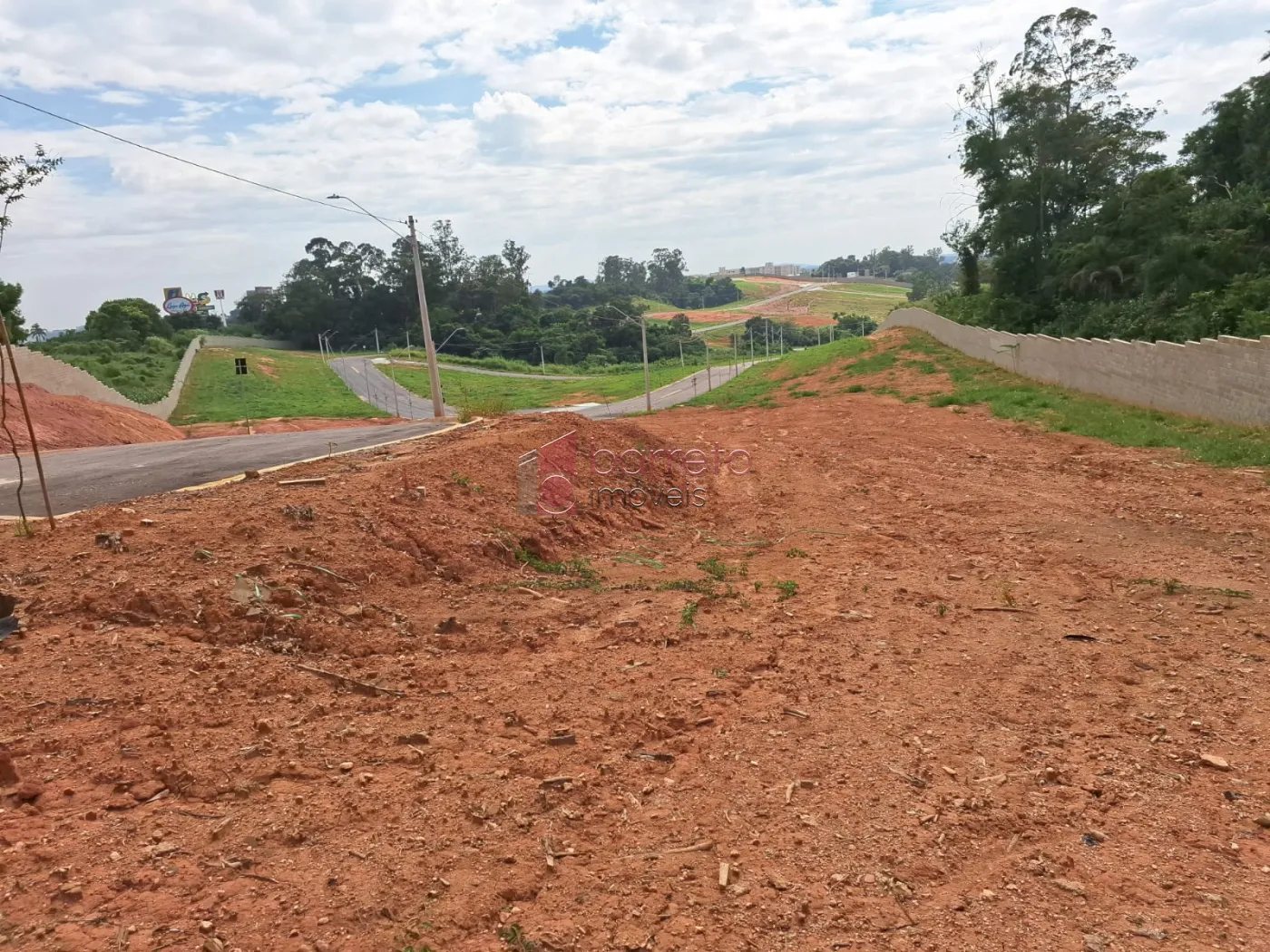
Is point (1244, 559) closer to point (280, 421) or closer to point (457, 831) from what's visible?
point (457, 831)

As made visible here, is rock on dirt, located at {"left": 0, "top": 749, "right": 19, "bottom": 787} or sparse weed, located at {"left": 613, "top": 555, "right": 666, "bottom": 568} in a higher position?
rock on dirt, located at {"left": 0, "top": 749, "right": 19, "bottom": 787}

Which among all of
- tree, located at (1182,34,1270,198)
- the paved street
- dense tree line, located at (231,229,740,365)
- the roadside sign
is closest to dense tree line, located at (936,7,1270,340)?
tree, located at (1182,34,1270,198)

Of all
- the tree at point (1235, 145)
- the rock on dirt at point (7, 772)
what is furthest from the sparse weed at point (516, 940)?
the tree at point (1235, 145)

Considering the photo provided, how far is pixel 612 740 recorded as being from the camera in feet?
15.6

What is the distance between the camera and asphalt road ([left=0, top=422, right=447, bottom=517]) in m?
9.98

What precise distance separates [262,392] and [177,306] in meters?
61.5

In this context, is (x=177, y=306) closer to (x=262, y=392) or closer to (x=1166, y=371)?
(x=262, y=392)

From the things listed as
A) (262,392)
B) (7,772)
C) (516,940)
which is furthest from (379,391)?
(516,940)

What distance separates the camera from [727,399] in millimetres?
32625

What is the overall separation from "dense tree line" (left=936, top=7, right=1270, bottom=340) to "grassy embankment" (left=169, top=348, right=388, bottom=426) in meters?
33.4

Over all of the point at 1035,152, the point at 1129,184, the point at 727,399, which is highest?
the point at 1035,152

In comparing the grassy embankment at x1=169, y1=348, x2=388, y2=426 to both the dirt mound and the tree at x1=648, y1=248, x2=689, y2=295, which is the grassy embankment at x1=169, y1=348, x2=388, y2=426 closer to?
the dirt mound

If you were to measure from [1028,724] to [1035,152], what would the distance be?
37.3 meters

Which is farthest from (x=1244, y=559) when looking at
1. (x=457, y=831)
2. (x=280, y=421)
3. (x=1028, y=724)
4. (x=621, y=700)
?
(x=280, y=421)
